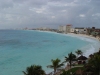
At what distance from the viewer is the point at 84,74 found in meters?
20.4

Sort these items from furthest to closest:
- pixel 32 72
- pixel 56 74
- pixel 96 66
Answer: pixel 56 74 < pixel 96 66 < pixel 32 72

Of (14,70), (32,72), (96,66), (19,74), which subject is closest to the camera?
(32,72)

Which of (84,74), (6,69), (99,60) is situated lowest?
(6,69)

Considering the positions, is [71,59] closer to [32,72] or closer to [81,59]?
[81,59]

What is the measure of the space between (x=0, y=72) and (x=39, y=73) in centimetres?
1499

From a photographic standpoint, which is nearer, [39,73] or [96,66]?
[39,73]

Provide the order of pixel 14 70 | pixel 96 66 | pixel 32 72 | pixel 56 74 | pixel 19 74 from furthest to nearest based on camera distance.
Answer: pixel 14 70
pixel 19 74
pixel 56 74
pixel 96 66
pixel 32 72

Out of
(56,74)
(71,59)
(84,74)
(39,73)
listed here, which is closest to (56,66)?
(56,74)

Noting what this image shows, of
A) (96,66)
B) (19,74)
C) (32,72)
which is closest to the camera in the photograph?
(32,72)

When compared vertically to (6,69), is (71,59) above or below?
above

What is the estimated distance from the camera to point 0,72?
3091cm

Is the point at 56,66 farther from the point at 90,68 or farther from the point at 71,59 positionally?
the point at 90,68

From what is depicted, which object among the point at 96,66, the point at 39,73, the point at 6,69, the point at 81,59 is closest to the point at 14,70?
the point at 6,69

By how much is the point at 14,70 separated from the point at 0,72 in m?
2.49
